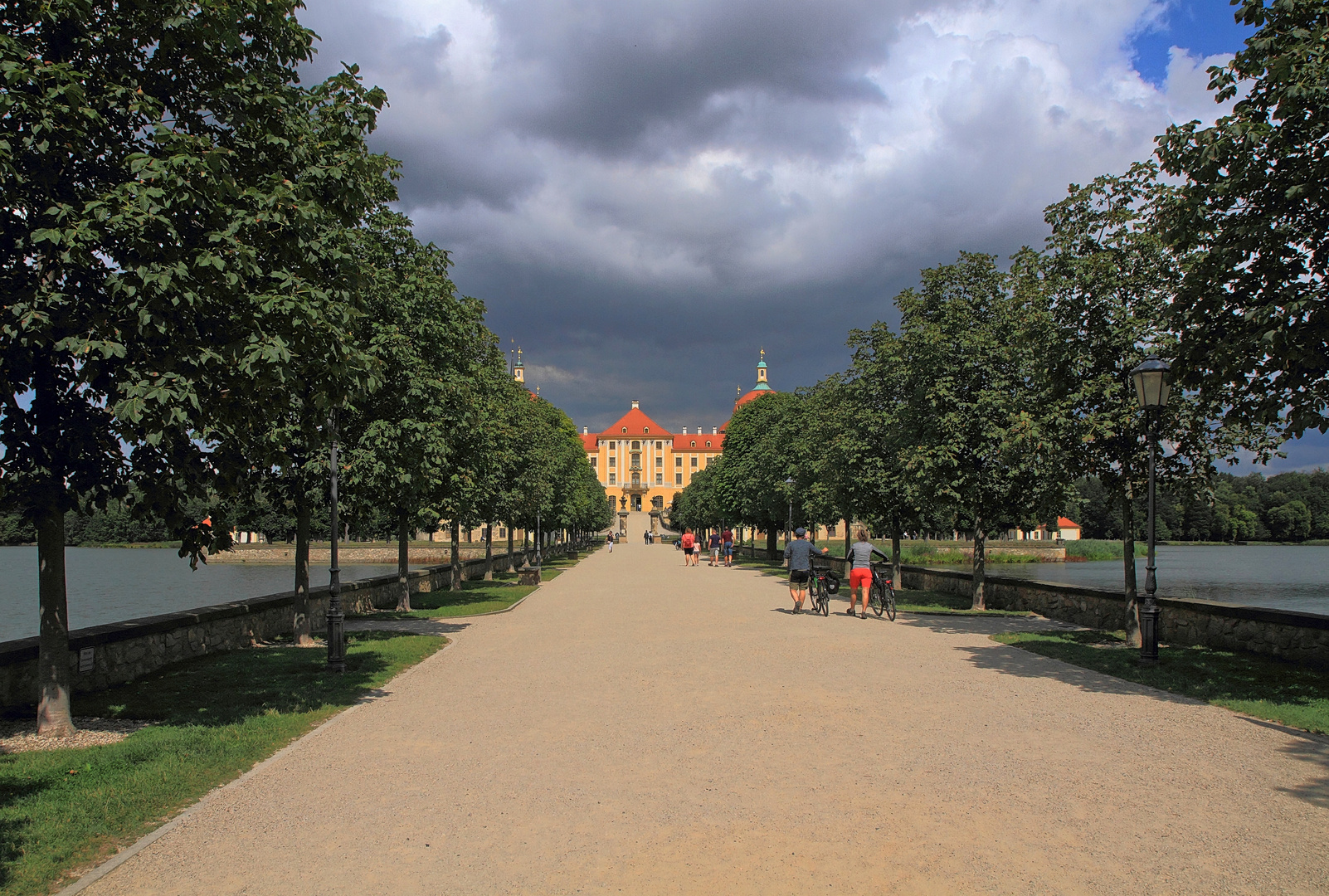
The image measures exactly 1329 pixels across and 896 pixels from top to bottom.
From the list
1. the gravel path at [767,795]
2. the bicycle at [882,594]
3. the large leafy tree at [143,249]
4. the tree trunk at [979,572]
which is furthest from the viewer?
the tree trunk at [979,572]

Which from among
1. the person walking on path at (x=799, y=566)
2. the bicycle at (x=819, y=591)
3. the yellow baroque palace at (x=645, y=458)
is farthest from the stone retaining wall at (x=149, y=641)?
the yellow baroque palace at (x=645, y=458)

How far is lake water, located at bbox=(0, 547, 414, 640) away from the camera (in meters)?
26.7

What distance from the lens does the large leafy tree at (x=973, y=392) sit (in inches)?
643

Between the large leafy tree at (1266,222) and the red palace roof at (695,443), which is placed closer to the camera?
the large leafy tree at (1266,222)

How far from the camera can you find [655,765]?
6.56 meters

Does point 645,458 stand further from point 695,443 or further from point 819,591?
point 819,591

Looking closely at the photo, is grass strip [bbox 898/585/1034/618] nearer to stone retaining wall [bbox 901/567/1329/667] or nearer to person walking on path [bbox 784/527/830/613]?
stone retaining wall [bbox 901/567/1329/667]

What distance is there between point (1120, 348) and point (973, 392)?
575cm

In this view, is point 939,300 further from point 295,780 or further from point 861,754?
point 295,780

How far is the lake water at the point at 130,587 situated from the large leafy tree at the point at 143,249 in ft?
36.3

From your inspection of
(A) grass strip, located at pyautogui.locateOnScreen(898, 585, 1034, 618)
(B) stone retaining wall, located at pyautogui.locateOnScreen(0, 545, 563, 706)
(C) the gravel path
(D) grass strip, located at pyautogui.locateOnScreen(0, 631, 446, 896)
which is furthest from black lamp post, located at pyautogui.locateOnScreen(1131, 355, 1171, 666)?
(B) stone retaining wall, located at pyautogui.locateOnScreen(0, 545, 563, 706)

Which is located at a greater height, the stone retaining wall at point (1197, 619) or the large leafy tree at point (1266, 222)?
the large leafy tree at point (1266, 222)

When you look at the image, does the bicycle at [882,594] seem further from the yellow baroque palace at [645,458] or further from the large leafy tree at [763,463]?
the yellow baroque palace at [645,458]

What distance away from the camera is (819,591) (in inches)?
737
